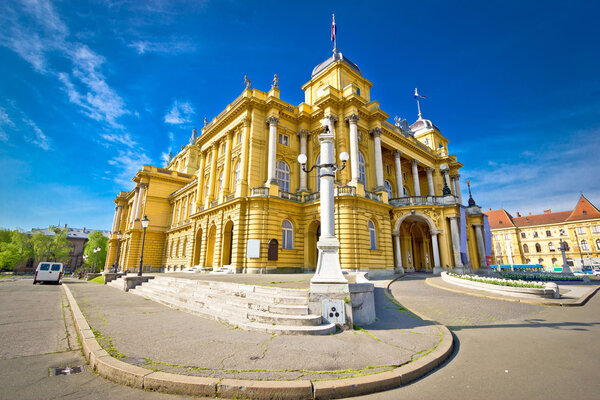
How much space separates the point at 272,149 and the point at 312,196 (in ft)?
18.2

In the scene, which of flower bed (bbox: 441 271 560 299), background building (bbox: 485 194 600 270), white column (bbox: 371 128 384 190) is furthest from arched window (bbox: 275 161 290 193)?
background building (bbox: 485 194 600 270)

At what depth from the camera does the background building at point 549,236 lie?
52.2m

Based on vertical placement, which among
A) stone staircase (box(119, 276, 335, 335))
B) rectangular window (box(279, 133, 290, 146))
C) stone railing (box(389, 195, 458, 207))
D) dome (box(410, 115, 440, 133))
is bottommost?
stone staircase (box(119, 276, 335, 335))

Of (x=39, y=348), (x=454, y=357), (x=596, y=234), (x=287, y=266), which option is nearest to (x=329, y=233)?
(x=454, y=357)

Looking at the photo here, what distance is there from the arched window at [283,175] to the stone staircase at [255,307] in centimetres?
1510

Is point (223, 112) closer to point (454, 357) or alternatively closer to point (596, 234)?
point (454, 357)

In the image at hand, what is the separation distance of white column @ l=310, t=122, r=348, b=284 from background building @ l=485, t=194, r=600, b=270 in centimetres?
5730

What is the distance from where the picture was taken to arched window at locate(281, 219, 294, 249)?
22.4 meters

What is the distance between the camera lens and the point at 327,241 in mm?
7246

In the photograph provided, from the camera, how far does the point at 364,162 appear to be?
2566 centimetres

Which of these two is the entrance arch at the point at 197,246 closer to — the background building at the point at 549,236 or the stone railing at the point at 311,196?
the stone railing at the point at 311,196

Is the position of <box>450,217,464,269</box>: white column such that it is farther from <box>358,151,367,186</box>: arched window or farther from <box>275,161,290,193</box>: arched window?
<box>275,161,290,193</box>: arched window

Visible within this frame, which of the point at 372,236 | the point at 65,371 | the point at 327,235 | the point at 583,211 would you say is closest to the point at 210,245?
the point at 372,236

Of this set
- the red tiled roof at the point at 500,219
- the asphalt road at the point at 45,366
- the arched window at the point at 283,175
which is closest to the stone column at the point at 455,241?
the arched window at the point at 283,175
